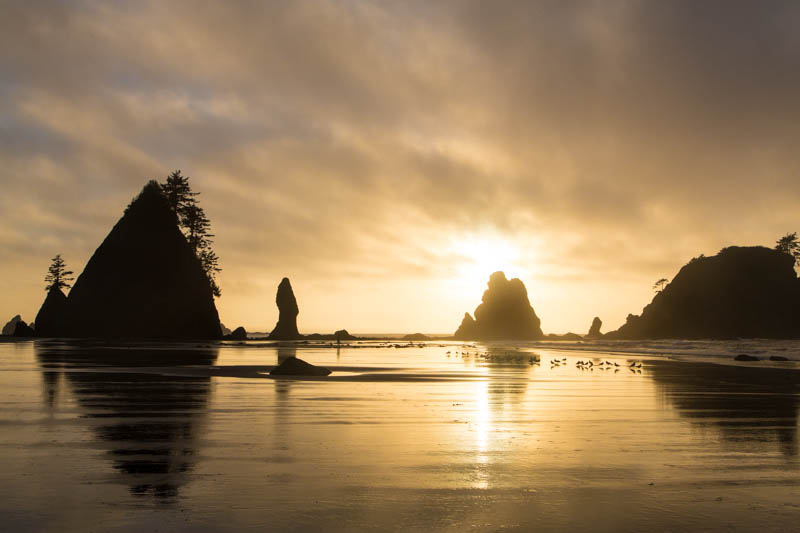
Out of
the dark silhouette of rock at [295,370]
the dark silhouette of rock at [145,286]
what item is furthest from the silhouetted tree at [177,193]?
the dark silhouette of rock at [295,370]

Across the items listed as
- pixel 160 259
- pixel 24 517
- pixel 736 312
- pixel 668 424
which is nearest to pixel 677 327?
pixel 736 312

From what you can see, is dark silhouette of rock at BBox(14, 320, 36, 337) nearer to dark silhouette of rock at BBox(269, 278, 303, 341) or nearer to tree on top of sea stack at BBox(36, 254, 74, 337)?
tree on top of sea stack at BBox(36, 254, 74, 337)

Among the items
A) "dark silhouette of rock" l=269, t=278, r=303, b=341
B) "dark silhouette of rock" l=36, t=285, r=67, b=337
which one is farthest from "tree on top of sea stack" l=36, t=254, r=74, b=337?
"dark silhouette of rock" l=269, t=278, r=303, b=341

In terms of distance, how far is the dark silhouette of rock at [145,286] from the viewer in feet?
319

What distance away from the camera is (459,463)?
9070 mm

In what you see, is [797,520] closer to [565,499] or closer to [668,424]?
[565,499]

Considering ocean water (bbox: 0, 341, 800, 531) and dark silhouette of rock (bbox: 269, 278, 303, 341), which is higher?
dark silhouette of rock (bbox: 269, 278, 303, 341)

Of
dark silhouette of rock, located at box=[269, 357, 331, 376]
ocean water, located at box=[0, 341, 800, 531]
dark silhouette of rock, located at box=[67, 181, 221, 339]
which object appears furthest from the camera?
dark silhouette of rock, located at box=[67, 181, 221, 339]

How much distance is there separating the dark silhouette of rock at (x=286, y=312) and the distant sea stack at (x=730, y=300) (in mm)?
98194

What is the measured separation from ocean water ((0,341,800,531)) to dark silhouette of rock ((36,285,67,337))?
9459cm

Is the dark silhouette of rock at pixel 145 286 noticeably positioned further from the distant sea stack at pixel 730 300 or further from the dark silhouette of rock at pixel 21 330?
the distant sea stack at pixel 730 300

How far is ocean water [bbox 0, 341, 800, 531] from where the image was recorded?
6.40m

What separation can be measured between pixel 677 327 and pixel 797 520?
167406 mm

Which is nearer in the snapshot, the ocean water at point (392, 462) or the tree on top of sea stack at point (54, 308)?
the ocean water at point (392, 462)
